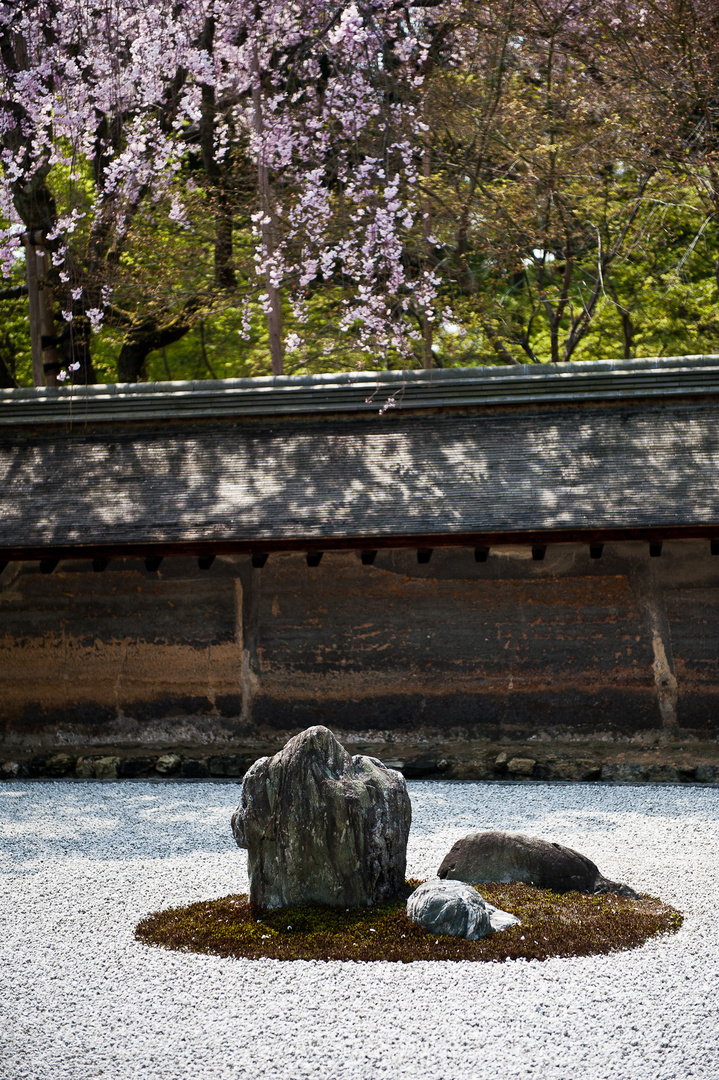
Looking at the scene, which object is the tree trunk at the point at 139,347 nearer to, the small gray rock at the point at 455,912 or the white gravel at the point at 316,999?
the white gravel at the point at 316,999

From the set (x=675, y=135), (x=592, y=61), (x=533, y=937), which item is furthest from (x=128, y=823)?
(x=592, y=61)

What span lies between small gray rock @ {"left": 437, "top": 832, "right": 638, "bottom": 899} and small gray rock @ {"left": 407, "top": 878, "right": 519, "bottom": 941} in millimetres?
517

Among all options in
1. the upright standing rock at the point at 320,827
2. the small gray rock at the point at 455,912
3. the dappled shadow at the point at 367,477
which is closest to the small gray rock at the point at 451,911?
the small gray rock at the point at 455,912

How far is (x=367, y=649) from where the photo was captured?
9836 mm

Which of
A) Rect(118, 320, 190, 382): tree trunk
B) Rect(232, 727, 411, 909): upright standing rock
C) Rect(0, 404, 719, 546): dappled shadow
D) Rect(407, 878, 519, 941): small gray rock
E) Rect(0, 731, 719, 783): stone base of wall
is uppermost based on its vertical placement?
Rect(118, 320, 190, 382): tree trunk

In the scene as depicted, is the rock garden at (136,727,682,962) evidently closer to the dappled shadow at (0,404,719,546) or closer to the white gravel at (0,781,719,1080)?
the white gravel at (0,781,719,1080)

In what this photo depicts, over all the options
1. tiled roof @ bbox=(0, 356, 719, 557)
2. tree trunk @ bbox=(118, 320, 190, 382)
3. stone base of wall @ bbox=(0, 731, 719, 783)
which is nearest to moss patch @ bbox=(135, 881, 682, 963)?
stone base of wall @ bbox=(0, 731, 719, 783)

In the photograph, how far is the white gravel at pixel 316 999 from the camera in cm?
366

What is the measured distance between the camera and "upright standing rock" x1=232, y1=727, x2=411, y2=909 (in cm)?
514

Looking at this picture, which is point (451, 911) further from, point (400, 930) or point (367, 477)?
point (367, 477)

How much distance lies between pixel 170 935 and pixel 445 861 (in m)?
1.60

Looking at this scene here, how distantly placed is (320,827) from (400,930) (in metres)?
0.63

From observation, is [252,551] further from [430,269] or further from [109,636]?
[430,269]

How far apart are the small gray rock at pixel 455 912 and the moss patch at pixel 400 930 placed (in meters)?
0.05
